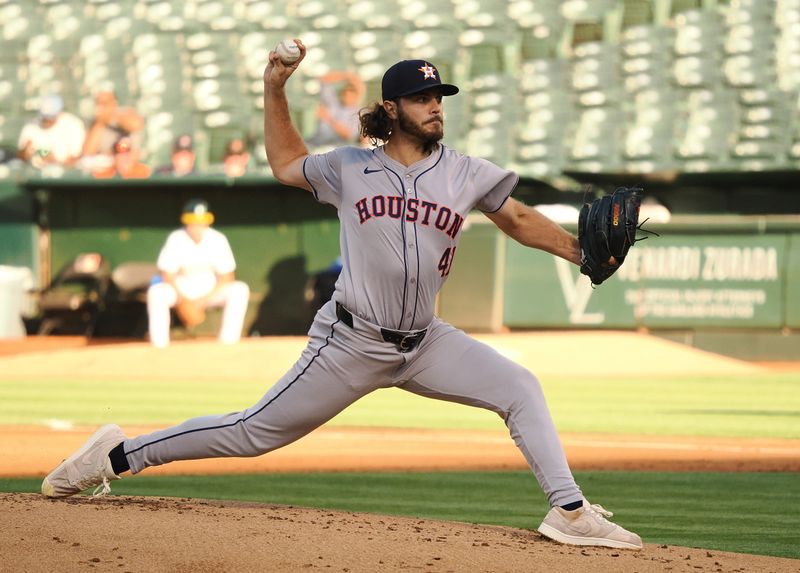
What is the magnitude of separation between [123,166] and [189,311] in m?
2.74

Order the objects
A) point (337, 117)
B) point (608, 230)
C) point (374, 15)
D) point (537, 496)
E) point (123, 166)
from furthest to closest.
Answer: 1. point (374, 15)
2. point (123, 166)
3. point (337, 117)
4. point (537, 496)
5. point (608, 230)

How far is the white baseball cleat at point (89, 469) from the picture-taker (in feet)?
15.0

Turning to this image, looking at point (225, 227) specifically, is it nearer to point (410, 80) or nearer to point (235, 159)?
point (235, 159)

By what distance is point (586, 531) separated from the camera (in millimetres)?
→ 4160

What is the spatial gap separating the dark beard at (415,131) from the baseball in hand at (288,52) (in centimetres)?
38

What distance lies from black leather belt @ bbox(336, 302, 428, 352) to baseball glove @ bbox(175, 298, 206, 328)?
429 inches

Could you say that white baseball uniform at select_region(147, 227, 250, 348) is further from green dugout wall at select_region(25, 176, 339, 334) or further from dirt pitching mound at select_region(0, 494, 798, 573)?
dirt pitching mound at select_region(0, 494, 798, 573)

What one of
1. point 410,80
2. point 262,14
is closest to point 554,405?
point 410,80

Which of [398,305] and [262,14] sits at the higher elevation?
[262,14]

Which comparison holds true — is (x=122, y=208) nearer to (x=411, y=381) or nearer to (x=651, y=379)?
(x=651, y=379)

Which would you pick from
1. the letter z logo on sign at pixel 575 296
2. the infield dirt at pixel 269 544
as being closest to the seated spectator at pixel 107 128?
the letter z logo on sign at pixel 575 296

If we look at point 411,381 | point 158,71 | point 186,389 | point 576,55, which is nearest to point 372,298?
point 411,381

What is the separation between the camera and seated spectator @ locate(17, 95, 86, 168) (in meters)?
17.1

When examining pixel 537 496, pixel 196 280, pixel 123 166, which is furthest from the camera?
pixel 123 166
